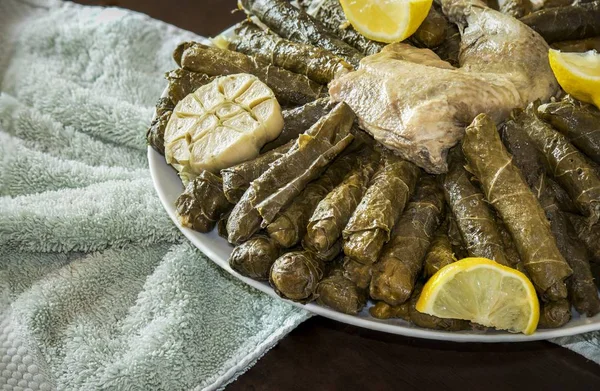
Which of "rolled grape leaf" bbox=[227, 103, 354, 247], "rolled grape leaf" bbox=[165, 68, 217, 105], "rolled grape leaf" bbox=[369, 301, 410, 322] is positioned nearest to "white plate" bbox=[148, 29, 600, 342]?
"rolled grape leaf" bbox=[369, 301, 410, 322]

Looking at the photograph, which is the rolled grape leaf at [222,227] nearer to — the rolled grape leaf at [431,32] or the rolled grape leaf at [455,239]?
the rolled grape leaf at [455,239]

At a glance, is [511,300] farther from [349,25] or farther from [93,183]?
[93,183]

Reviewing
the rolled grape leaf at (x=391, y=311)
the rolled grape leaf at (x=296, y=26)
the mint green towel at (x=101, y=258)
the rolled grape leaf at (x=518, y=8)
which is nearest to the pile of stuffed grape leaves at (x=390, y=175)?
the rolled grape leaf at (x=391, y=311)

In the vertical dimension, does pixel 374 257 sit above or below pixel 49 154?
above

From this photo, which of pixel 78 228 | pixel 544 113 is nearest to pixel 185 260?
pixel 78 228

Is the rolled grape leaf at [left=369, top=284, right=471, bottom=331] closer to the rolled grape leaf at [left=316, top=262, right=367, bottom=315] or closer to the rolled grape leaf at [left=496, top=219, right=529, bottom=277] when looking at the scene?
the rolled grape leaf at [left=316, top=262, right=367, bottom=315]

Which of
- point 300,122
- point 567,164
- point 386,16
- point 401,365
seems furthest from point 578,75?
point 401,365

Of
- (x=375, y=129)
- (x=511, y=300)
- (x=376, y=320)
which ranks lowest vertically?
(x=376, y=320)
